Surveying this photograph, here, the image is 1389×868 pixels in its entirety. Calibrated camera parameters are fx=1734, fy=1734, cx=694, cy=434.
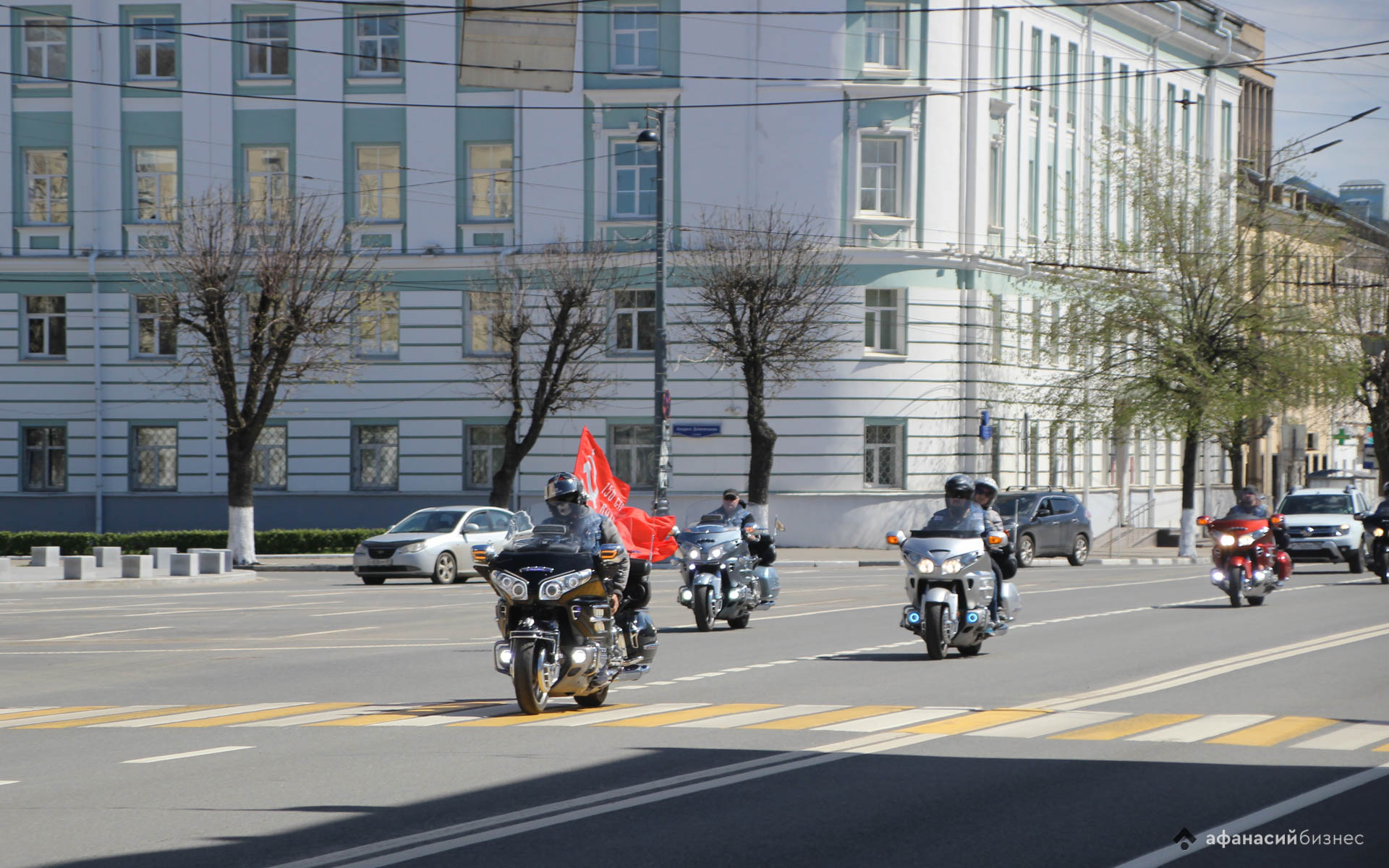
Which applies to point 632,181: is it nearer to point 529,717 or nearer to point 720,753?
point 529,717

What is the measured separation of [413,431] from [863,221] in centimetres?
1279

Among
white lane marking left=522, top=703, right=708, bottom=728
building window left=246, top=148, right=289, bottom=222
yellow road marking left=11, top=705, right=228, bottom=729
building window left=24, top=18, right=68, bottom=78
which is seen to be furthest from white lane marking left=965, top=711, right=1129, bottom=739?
building window left=24, top=18, right=68, bottom=78

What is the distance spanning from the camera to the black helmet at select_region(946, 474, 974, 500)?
16.2 meters

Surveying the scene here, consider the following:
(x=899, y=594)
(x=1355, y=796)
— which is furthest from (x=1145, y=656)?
(x=899, y=594)

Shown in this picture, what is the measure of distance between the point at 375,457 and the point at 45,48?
1362 centimetres

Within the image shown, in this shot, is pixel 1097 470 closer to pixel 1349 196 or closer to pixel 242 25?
pixel 242 25

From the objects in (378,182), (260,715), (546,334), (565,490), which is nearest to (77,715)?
(260,715)

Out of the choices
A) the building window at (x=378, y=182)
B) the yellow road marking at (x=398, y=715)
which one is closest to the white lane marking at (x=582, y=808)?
the yellow road marking at (x=398, y=715)

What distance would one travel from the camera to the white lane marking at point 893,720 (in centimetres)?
1108

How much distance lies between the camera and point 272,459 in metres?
45.7

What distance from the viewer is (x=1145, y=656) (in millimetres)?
15977

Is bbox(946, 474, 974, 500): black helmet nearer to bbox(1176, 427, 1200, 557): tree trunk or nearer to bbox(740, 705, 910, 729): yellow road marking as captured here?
bbox(740, 705, 910, 729): yellow road marking

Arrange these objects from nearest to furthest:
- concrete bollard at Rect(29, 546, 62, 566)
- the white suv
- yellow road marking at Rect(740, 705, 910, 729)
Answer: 1. yellow road marking at Rect(740, 705, 910, 729)
2. concrete bollard at Rect(29, 546, 62, 566)
3. the white suv

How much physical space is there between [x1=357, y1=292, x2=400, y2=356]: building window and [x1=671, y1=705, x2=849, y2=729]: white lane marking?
1284 inches
